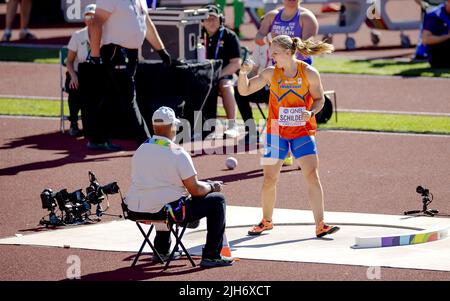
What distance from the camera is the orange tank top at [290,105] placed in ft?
36.2

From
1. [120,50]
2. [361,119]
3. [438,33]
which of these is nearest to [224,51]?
[120,50]

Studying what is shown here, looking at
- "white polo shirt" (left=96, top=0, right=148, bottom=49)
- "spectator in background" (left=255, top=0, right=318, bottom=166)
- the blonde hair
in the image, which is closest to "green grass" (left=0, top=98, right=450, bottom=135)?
"spectator in background" (left=255, top=0, right=318, bottom=166)

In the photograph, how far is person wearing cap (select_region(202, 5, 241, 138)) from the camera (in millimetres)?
16578

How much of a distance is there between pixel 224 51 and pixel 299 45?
567 cm

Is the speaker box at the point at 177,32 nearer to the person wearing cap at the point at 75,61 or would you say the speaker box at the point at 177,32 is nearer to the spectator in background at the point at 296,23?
the person wearing cap at the point at 75,61

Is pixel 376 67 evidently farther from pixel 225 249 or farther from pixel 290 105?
pixel 225 249

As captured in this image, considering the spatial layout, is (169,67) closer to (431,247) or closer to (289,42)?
(289,42)

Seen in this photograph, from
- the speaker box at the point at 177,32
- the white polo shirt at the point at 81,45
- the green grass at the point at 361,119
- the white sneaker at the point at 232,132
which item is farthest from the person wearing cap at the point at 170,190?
the green grass at the point at 361,119

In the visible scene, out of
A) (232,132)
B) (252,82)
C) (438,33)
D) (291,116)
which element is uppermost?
(438,33)

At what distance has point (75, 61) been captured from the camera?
53.9 feet

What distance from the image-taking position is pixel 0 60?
23.0 m

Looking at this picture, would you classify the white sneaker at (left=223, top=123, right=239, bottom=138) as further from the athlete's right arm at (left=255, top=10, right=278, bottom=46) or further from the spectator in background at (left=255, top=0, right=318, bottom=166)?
the spectator in background at (left=255, top=0, right=318, bottom=166)

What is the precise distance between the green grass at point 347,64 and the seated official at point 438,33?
1.02 feet
